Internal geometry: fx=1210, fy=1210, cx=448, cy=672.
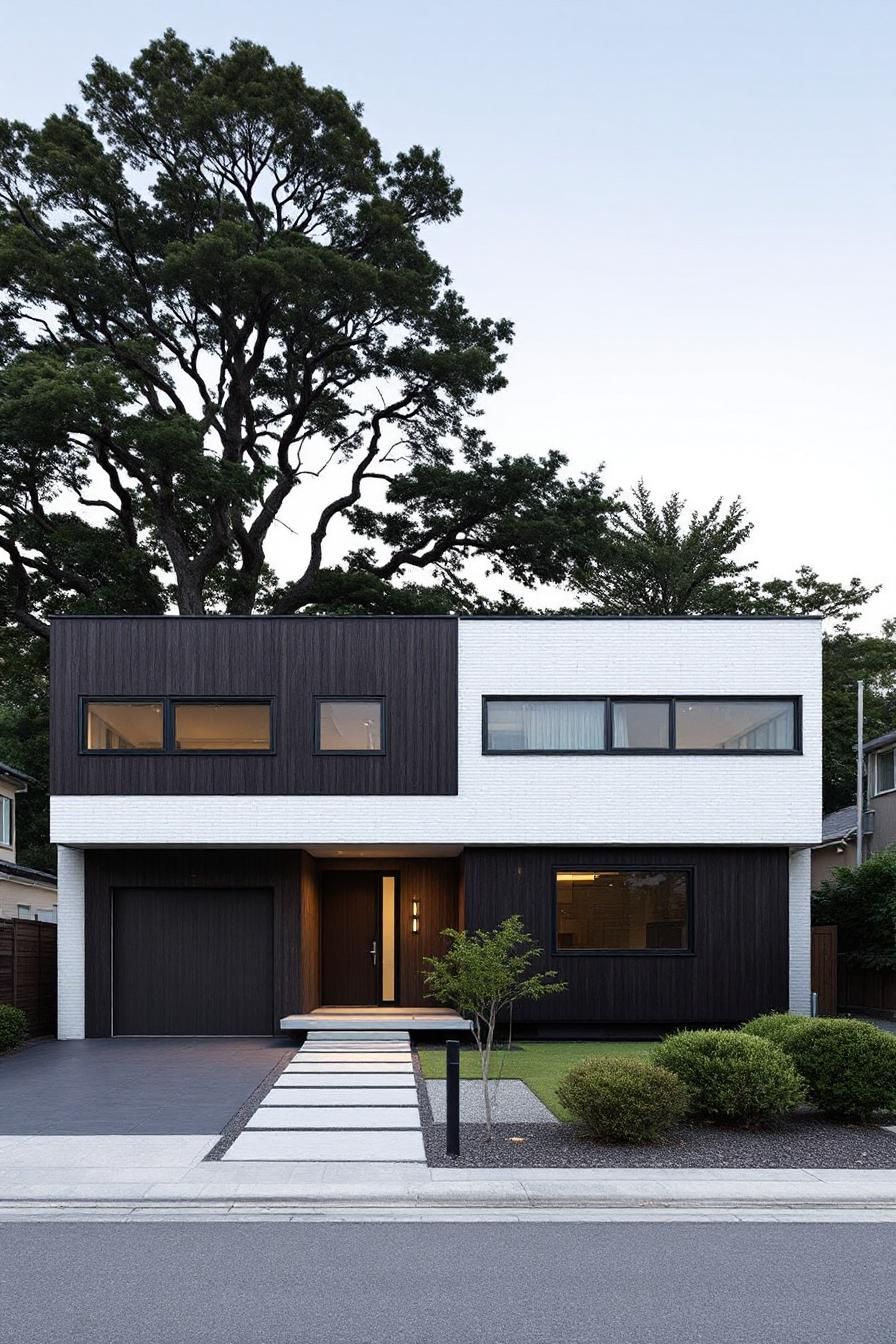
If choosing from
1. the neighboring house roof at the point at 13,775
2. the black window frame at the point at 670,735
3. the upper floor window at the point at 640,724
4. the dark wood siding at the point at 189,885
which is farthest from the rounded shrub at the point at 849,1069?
the neighboring house roof at the point at 13,775

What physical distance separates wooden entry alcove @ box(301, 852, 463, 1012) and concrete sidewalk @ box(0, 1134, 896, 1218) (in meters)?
11.4

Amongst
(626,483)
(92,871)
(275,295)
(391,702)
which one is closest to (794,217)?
(391,702)

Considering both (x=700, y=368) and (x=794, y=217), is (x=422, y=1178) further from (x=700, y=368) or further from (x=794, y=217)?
(x=700, y=368)

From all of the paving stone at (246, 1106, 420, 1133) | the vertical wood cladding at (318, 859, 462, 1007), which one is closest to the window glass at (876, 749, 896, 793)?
the vertical wood cladding at (318, 859, 462, 1007)

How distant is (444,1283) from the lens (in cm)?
674

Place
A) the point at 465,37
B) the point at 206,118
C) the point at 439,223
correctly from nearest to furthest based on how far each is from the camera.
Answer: the point at 465,37 → the point at 206,118 → the point at 439,223

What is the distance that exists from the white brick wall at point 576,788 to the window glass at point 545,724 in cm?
22

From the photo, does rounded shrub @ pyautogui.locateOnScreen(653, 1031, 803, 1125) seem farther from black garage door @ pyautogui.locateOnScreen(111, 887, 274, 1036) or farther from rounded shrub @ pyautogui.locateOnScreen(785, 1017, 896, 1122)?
black garage door @ pyautogui.locateOnScreen(111, 887, 274, 1036)

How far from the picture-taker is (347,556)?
32125 mm

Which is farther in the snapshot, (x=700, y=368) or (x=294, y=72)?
(x=294, y=72)

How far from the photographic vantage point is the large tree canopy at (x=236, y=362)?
89.9 feet

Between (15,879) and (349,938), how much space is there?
40.8 feet

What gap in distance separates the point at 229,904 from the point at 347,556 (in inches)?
556

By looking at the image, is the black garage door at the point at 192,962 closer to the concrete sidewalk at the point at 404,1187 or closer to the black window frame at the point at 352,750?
the black window frame at the point at 352,750
